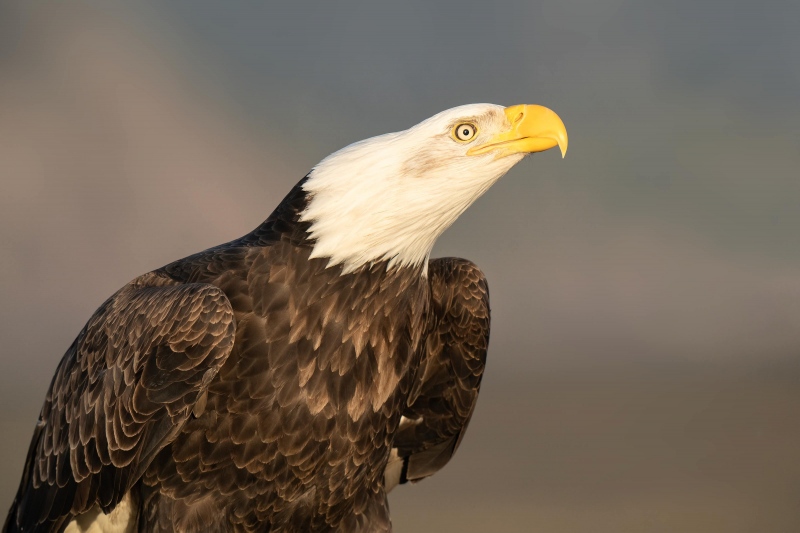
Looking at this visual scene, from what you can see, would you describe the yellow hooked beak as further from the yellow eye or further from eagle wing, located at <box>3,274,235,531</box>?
eagle wing, located at <box>3,274,235,531</box>

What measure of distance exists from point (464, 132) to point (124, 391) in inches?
86.5

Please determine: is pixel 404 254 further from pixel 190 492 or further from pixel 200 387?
pixel 190 492

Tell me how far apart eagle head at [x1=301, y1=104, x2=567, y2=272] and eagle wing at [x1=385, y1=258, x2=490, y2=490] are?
932mm

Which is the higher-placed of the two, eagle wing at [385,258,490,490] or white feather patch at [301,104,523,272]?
white feather patch at [301,104,523,272]

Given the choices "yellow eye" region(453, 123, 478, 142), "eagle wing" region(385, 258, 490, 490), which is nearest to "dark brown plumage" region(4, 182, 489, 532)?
"eagle wing" region(385, 258, 490, 490)

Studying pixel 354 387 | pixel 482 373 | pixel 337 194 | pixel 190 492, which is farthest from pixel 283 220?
pixel 482 373

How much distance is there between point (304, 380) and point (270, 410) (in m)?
0.22

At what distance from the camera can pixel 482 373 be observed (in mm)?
6043

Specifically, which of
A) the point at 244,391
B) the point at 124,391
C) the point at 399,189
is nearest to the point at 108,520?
the point at 124,391

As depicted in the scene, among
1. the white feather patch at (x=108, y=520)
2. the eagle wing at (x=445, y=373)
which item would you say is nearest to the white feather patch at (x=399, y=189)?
the eagle wing at (x=445, y=373)

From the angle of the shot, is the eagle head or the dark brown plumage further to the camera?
the eagle head

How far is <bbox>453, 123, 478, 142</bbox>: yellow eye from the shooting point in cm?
479

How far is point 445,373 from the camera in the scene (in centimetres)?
608

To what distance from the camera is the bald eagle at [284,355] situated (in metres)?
4.61
